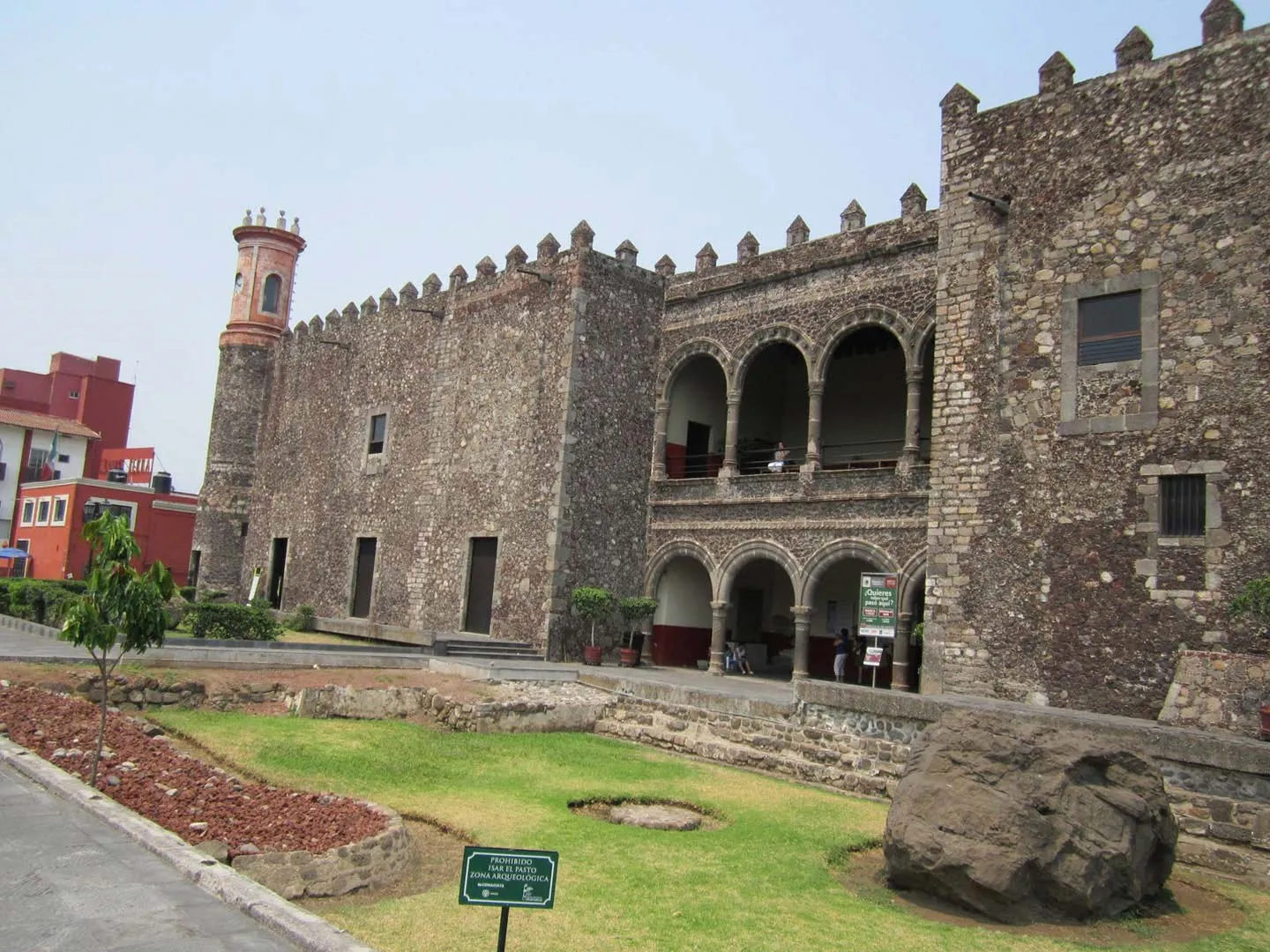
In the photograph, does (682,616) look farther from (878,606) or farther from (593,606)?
(878,606)

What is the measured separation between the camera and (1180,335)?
13.8m

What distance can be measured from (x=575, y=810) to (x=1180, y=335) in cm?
975

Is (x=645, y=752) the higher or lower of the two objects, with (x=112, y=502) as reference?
lower

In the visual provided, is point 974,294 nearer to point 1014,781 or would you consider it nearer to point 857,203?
point 857,203

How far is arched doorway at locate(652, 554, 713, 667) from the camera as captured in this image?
23.8 metres

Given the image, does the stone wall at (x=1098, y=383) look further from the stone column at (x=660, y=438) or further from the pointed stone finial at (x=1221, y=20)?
the stone column at (x=660, y=438)

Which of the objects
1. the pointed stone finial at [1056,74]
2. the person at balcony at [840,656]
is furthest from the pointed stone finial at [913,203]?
the person at balcony at [840,656]

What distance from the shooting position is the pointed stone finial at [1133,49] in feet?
48.3

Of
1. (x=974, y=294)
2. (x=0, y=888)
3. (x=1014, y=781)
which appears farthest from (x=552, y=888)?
(x=974, y=294)

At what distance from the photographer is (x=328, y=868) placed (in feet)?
25.2

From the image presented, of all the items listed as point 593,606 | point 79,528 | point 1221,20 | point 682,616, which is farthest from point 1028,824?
point 79,528

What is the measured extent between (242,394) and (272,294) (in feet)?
11.5

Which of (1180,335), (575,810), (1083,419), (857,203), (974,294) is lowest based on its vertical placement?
(575,810)

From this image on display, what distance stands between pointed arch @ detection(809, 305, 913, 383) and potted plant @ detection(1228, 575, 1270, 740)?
818 cm
